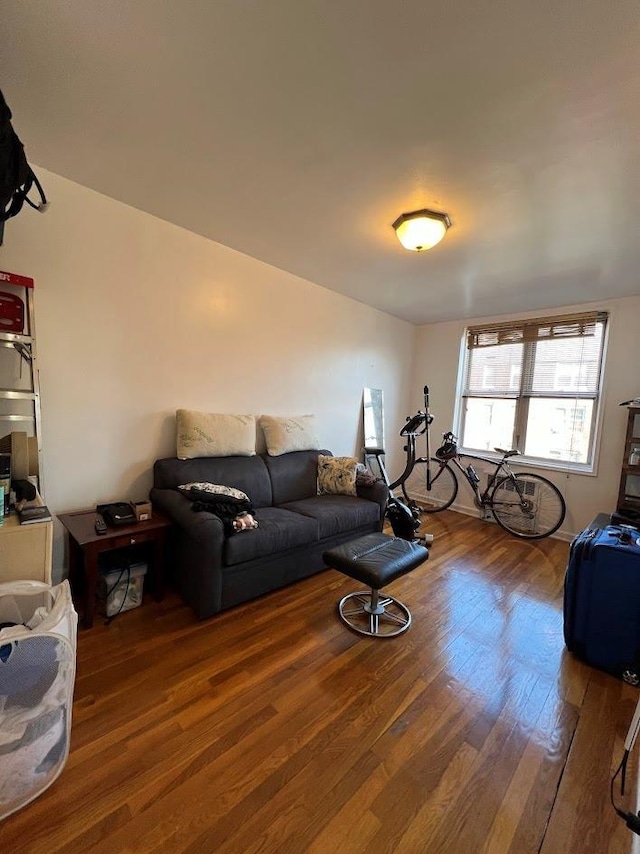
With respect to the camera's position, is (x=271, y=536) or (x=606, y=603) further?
(x=271, y=536)

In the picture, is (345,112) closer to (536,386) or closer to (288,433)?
(288,433)

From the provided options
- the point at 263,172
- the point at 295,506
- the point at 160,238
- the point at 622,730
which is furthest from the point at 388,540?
the point at 160,238

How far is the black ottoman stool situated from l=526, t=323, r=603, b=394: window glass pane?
9.66 feet

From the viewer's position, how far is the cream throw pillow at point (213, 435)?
8.82 feet

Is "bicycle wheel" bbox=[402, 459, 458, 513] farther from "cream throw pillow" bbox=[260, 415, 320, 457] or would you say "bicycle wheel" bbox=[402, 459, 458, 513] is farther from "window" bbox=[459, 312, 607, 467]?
"cream throw pillow" bbox=[260, 415, 320, 457]

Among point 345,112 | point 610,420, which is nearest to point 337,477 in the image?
point 345,112

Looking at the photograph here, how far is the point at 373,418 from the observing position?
15.0ft

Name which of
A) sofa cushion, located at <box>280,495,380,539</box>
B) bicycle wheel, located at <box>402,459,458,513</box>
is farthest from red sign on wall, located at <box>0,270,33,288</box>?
bicycle wheel, located at <box>402,459,458,513</box>

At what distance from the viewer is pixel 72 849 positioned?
1022mm

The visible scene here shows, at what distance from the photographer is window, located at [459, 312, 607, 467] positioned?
3.80 m

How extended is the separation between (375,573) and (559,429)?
328 cm

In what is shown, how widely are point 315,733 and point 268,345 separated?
2832 millimetres

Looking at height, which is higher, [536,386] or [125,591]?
[536,386]

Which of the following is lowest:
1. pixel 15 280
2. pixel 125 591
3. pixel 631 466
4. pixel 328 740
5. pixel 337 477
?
pixel 328 740
